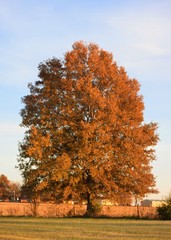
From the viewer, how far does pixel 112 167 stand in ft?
153

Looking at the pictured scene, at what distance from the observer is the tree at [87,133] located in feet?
150

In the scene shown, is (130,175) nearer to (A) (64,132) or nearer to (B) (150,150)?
(B) (150,150)

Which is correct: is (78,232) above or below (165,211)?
below

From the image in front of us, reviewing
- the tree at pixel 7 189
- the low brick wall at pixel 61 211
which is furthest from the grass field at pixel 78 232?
the tree at pixel 7 189

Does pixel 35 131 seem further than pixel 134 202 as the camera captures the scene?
No

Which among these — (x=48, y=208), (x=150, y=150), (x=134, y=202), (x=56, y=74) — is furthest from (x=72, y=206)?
(x=56, y=74)

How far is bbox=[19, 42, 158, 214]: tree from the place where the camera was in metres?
45.8

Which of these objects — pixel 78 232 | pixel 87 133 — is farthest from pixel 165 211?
pixel 78 232

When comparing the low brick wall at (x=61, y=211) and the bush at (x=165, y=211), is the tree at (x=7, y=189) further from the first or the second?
the bush at (x=165, y=211)

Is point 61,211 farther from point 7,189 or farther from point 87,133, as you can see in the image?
point 7,189

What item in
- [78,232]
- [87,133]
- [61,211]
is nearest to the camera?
[78,232]

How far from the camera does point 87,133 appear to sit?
148 ft

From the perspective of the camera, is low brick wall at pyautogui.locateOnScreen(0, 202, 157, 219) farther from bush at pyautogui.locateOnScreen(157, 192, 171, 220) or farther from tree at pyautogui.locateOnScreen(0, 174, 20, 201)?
tree at pyautogui.locateOnScreen(0, 174, 20, 201)

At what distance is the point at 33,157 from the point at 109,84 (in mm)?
9149
